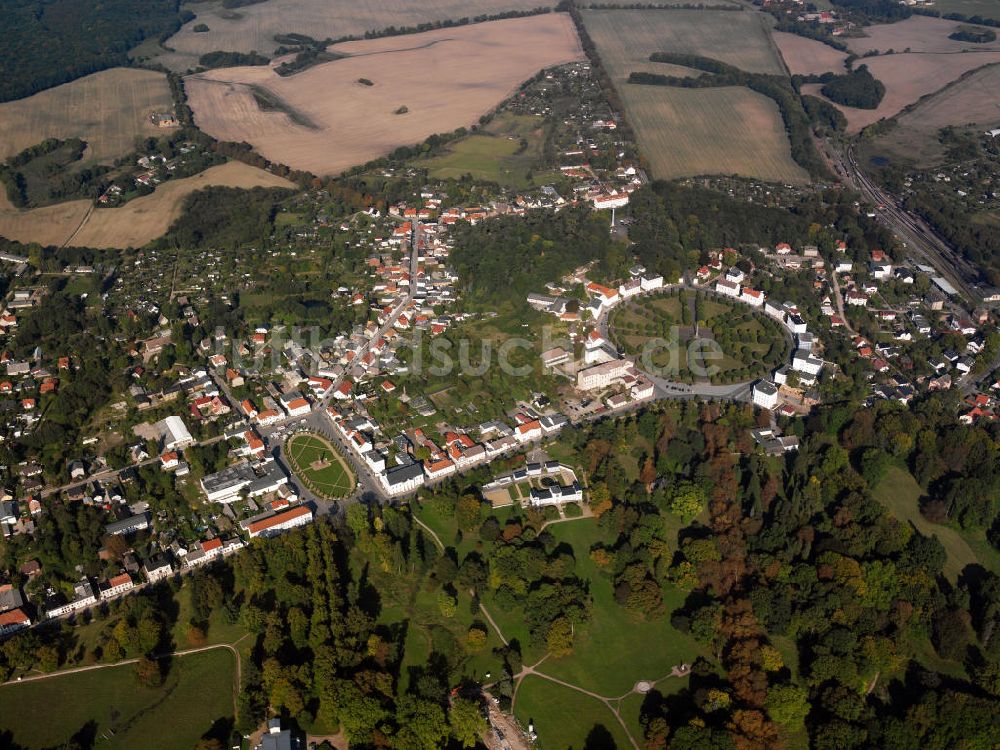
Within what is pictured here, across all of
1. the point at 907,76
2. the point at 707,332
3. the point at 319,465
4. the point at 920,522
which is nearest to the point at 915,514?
the point at 920,522

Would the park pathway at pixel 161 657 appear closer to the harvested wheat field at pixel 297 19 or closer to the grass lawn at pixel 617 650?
the grass lawn at pixel 617 650

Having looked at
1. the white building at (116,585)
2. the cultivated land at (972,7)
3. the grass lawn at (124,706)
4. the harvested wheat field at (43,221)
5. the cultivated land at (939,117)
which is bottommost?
the cultivated land at (939,117)

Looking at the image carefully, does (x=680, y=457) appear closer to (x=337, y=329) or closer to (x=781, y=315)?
(x=781, y=315)

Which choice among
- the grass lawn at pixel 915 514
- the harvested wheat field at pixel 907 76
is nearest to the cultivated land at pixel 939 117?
the harvested wheat field at pixel 907 76

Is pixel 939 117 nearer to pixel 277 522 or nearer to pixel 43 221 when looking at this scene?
pixel 277 522

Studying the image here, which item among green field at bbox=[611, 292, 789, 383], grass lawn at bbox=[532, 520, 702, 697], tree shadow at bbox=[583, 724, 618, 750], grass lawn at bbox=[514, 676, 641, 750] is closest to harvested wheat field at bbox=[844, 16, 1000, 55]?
green field at bbox=[611, 292, 789, 383]

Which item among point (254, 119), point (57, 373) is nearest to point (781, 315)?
point (57, 373)
